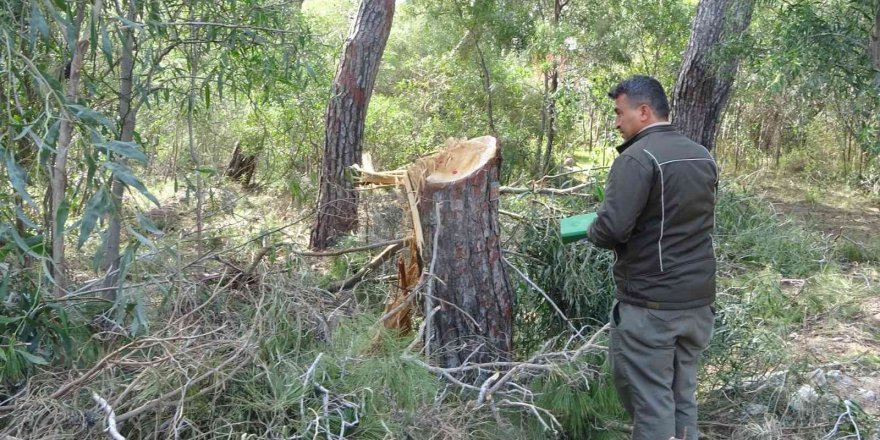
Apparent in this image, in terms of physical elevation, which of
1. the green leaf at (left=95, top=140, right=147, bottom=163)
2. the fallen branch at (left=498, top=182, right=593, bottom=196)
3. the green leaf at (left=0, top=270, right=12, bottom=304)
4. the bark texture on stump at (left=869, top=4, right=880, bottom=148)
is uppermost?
the bark texture on stump at (left=869, top=4, right=880, bottom=148)

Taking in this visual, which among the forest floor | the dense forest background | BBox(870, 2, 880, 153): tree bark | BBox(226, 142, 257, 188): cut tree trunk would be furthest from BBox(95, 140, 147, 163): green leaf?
BBox(226, 142, 257, 188): cut tree trunk

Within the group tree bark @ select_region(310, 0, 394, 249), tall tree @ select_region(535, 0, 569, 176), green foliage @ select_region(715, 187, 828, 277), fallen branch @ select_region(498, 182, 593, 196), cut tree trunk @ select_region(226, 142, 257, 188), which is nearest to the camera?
fallen branch @ select_region(498, 182, 593, 196)

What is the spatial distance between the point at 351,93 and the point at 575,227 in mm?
3910

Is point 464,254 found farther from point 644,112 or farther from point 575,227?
point 644,112

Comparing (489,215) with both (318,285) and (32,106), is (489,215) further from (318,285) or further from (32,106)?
(32,106)

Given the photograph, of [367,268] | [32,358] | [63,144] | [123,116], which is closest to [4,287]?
[32,358]

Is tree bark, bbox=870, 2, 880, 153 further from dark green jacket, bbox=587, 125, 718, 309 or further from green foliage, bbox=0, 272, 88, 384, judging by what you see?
green foliage, bbox=0, 272, 88, 384

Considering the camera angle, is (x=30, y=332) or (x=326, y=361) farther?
(x=326, y=361)

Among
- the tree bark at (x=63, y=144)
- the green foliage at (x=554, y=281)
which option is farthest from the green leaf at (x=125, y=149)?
the green foliage at (x=554, y=281)

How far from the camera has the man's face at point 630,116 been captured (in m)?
3.61

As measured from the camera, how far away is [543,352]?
4199 millimetres

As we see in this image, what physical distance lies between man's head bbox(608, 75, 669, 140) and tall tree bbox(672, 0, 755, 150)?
4367 millimetres

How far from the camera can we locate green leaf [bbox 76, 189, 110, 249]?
2.48 metres

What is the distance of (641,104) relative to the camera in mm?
3611
